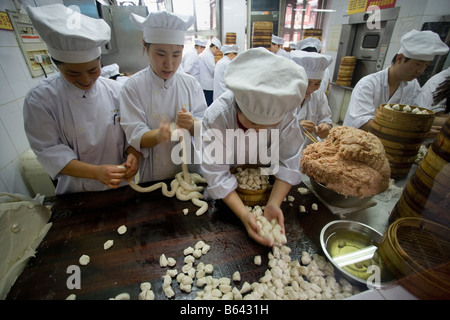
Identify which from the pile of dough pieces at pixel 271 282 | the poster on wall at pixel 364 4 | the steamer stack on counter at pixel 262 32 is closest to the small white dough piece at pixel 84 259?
the pile of dough pieces at pixel 271 282

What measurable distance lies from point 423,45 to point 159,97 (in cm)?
255

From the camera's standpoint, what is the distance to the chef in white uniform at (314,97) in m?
2.18

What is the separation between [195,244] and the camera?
3.78ft

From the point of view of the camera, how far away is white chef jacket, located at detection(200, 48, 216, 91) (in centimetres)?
635

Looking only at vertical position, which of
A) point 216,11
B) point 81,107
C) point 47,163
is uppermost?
point 216,11

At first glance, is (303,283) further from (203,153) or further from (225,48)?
(225,48)

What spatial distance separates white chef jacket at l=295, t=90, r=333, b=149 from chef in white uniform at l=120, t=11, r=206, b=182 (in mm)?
1327

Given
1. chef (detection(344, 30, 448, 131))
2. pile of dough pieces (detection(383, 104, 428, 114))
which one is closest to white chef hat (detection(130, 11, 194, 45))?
pile of dough pieces (detection(383, 104, 428, 114))

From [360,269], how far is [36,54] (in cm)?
368

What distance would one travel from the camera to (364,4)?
4.17 meters

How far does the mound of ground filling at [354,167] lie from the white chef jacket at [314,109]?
1182 mm

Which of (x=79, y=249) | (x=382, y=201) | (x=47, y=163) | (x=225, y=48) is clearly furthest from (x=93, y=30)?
(x=225, y=48)

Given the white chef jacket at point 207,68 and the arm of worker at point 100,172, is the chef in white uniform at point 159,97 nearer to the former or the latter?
the arm of worker at point 100,172

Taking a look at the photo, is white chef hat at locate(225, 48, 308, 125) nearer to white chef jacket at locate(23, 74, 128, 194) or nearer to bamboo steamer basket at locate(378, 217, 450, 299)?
bamboo steamer basket at locate(378, 217, 450, 299)
